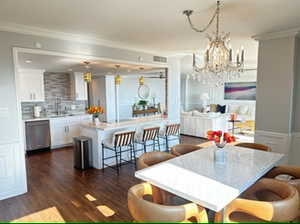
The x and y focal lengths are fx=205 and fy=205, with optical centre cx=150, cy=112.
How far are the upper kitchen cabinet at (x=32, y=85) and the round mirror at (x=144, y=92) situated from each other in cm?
491

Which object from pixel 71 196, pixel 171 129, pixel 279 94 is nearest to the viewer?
pixel 71 196

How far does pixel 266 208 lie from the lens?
1.63 meters

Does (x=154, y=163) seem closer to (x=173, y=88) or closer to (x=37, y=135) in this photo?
(x=173, y=88)

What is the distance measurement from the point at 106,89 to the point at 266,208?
734 centimetres

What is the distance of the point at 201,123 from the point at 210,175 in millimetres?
5197

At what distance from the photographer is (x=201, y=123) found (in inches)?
282

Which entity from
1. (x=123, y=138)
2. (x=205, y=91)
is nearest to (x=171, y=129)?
(x=123, y=138)

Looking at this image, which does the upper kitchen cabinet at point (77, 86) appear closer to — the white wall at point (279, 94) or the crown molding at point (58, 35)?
the crown molding at point (58, 35)

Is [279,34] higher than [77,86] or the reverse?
higher

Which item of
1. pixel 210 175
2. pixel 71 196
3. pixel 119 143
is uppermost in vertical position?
pixel 210 175

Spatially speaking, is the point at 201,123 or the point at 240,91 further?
the point at 240,91

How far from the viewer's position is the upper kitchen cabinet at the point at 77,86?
675cm

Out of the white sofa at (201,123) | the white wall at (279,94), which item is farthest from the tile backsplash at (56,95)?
the white wall at (279,94)

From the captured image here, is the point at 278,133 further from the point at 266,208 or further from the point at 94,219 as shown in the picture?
the point at 94,219
